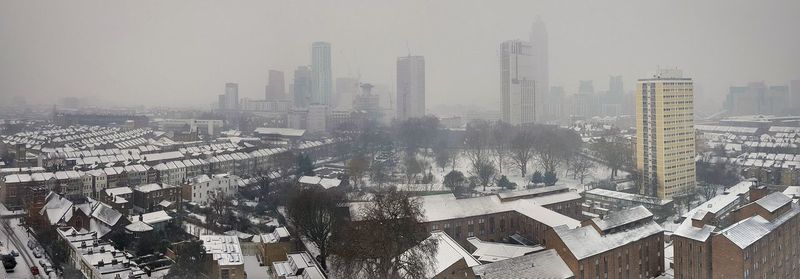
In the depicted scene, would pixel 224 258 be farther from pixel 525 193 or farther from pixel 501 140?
pixel 501 140

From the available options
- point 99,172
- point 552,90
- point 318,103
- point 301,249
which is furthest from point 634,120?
point 99,172

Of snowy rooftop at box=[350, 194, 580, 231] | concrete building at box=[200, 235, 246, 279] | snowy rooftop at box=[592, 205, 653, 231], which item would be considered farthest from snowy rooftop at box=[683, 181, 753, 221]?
concrete building at box=[200, 235, 246, 279]

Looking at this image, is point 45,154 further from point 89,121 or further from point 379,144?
point 379,144

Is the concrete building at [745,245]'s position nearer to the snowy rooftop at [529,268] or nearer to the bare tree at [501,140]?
the snowy rooftop at [529,268]

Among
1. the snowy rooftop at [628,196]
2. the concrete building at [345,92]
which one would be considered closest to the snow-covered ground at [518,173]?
the snowy rooftop at [628,196]

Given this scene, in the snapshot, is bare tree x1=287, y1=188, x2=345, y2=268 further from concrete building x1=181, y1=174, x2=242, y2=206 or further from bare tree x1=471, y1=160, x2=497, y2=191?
bare tree x1=471, y1=160, x2=497, y2=191

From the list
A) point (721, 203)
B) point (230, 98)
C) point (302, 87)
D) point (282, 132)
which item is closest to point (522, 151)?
point (302, 87)
